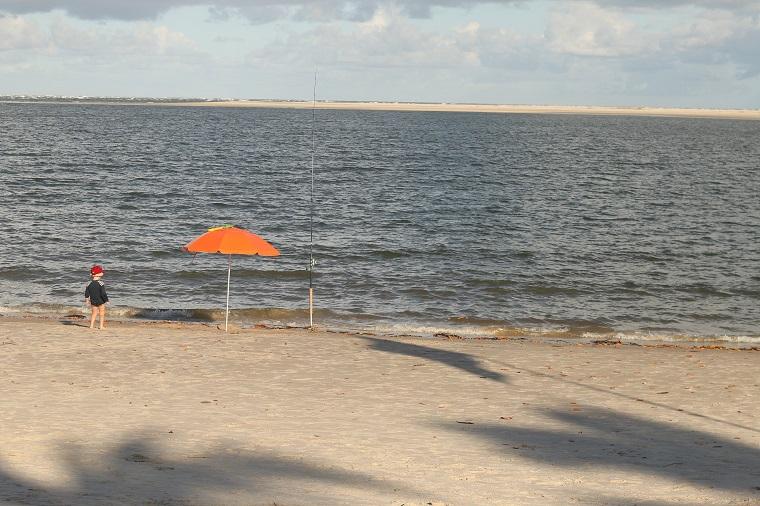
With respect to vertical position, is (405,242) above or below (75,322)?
above

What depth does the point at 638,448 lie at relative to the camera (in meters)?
12.8

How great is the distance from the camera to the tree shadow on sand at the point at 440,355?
17.8 metres

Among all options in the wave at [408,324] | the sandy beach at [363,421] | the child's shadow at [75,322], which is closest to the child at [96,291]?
the sandy beach at [363,421]

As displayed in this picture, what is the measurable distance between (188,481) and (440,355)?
962 cm

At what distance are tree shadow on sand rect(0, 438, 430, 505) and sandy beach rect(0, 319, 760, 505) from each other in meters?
0.03

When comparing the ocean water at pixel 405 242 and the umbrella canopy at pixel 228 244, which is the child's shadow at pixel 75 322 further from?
the umbrella canopy at pixel 228 244

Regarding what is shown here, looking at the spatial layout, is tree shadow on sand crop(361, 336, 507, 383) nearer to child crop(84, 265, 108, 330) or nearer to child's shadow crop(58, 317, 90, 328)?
child crop(84, 265, 108, 330)

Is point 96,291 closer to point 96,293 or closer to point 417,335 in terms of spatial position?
point 96,293

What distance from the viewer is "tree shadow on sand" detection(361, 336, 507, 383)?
17.8 metres

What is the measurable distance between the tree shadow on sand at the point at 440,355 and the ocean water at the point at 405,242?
3.39m

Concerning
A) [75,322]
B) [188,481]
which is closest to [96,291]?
[75,322]

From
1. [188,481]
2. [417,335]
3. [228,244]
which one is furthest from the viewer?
[417,335]

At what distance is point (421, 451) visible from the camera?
40.3 ft

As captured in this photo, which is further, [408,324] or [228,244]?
[408,324]
